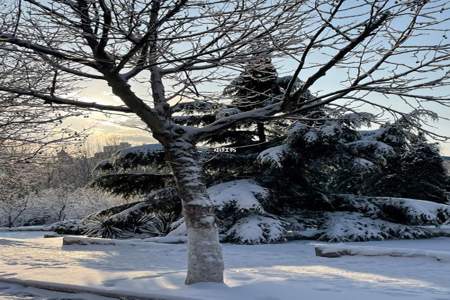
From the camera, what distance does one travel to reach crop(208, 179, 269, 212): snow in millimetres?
13305

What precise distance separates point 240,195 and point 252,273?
6055 millimetres

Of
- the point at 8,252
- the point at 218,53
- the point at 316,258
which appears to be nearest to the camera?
the point at 218,53

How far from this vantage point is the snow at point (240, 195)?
13.3 m

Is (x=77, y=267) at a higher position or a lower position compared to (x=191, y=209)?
lower

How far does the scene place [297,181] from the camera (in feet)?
53.9

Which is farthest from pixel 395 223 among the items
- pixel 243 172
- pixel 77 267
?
pixel 77 267

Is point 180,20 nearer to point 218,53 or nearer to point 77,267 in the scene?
point 218,53

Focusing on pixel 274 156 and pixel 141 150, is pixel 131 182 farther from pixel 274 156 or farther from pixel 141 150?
pixel 274 156

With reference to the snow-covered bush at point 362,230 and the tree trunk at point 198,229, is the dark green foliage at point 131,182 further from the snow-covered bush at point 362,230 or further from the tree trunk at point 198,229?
the tree trunk at point 198,229

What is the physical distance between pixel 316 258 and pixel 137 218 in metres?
7.35

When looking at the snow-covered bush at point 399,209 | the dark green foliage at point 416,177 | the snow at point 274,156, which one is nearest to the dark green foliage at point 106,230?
A: the snow at point 274,156

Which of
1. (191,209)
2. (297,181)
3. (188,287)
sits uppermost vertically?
(297,181)

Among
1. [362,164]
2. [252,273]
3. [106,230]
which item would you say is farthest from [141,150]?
[252,273]

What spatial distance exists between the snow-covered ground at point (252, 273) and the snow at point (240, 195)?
1103 mm
